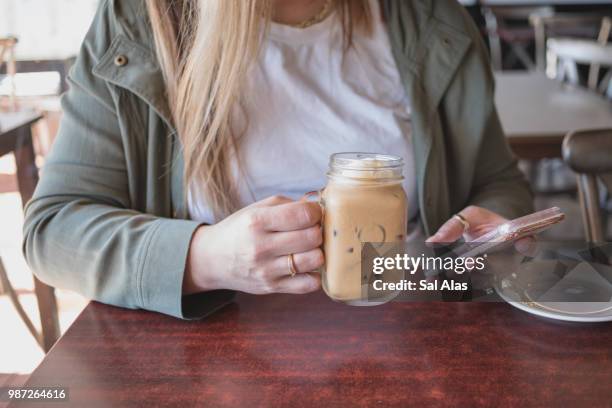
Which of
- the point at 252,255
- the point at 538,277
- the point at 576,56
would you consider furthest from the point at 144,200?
the point at 576,56

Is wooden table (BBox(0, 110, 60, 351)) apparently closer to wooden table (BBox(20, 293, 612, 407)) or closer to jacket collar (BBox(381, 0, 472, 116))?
wooden table (BBox(20, 293, 612, 407))

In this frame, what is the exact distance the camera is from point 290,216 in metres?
0.66

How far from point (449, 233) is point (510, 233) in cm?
9

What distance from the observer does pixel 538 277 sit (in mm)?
762

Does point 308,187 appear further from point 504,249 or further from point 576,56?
point 576,56

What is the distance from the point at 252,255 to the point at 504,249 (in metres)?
0.30

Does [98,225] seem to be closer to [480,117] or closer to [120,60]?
[120,60]

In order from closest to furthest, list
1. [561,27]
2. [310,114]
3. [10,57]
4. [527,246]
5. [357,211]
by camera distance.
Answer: [357,211] < [527,246] < [10,57] < [310,114] < [561,27]

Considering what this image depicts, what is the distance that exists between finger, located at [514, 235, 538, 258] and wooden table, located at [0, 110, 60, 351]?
629mm

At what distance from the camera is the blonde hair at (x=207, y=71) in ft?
2.90

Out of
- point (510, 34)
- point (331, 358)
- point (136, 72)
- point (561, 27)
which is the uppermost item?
point (136, 72)

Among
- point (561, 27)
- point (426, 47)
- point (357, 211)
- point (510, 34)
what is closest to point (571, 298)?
point (357, 211)

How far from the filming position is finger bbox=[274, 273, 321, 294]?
70cm

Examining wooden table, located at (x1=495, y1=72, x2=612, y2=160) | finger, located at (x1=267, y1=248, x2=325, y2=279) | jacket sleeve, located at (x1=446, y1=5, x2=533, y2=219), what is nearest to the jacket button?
finger, located at (x1=267, y1=248, x2=325, y2=279)
